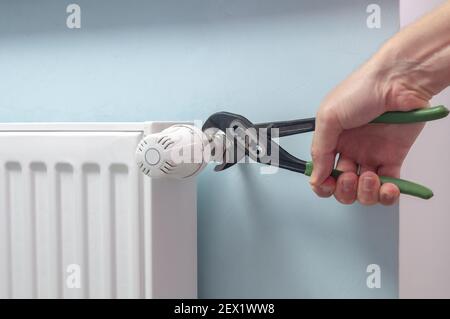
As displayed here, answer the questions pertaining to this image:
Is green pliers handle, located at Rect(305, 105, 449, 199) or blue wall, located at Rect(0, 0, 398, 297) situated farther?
blue wall, located at Rect(0, 0, 398, 297)

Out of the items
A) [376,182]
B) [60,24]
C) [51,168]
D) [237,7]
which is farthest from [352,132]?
[60,24]

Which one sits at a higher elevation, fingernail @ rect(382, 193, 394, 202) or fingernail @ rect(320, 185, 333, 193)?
fingernail @ rect(320, 185, 333, 193)

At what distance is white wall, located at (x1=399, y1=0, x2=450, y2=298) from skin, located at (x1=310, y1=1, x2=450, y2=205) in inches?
1.7

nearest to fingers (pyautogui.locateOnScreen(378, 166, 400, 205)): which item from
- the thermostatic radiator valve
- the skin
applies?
the skin

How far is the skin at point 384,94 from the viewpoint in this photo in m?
0.43

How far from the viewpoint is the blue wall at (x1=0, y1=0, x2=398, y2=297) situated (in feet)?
1.82

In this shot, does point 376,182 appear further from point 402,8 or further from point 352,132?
point 402,8

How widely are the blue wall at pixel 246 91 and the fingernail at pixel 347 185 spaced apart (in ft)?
0.26

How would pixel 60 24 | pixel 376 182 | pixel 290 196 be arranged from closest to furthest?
pixel 376 182, pixel 290 196, pixel 60 24

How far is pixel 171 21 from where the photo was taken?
0.63 meters

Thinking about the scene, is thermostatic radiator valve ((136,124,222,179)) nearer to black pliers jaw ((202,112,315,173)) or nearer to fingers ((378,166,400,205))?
black pliers jaw ((202,112,315,173))

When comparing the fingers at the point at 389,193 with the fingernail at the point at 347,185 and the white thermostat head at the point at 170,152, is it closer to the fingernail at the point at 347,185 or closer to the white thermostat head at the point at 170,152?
the fingernail at the point at 347,185
